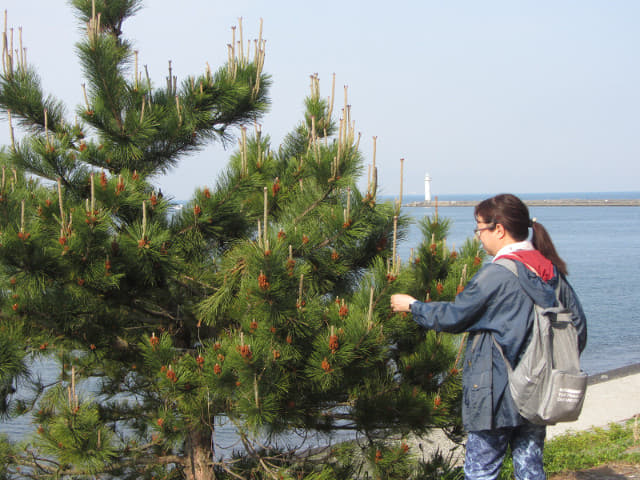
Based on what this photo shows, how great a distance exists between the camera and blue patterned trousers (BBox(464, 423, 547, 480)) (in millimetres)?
2549

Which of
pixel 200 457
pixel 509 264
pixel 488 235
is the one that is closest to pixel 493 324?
pixel 509 264

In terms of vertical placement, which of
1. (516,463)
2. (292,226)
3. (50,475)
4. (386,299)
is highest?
(292,226)

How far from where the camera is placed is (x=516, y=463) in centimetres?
262

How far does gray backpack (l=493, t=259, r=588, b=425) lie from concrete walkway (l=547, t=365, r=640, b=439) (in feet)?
14.0

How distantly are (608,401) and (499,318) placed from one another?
7.93m

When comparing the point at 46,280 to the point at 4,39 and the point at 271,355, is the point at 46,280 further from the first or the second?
the point at 4,39

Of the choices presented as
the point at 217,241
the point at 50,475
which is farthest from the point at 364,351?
the point at 50,475

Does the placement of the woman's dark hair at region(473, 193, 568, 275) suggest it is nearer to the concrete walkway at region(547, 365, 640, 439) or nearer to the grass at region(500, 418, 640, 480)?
the grass at region(500, 418, 640, 480)

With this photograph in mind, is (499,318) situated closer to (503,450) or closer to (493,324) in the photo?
(493,324)

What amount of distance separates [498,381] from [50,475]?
312 cm

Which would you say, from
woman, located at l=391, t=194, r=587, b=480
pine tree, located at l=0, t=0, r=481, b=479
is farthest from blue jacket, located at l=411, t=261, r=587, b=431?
pine tree, located at l=0, t=0, r=481, b=479

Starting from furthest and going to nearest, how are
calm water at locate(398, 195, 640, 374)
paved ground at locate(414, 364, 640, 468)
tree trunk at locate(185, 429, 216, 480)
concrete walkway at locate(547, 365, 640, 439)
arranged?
1. calm water at locate(398, 195, 640, 374)
2. concrete walkway at locate(547, 365, 640, 439)
3. paved ground at locate(414, 364, 640, 468)
4. tree trunk at locate(185, 429, 216, 480)

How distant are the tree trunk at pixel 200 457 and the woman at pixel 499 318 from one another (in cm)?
242

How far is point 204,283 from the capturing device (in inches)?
163
